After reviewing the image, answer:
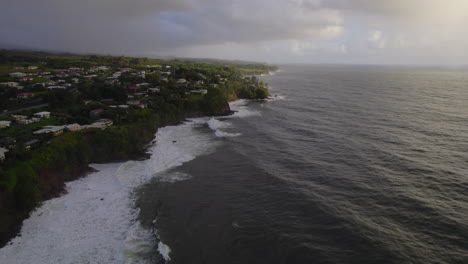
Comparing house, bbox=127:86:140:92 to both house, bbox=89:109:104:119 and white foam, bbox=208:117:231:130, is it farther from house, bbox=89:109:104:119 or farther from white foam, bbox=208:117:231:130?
white foam, bbox=208:117:231:130

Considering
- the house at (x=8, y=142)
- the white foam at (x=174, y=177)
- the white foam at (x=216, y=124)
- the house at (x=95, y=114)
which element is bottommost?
the white foam at (x=174, y=177)

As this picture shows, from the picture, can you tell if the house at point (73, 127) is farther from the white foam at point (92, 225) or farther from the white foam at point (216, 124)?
the white foam at point (216, 124)

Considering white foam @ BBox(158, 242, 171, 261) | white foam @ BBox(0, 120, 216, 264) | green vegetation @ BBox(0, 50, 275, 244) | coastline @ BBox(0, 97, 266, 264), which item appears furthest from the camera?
green vegetation @ BBox(0, 50, 275, 244)

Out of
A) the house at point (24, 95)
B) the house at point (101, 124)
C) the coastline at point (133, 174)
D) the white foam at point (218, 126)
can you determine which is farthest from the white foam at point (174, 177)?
the house at point (24, 95)

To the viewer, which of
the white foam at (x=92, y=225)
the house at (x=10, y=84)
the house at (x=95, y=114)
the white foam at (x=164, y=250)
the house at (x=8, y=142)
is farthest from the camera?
the house at (x=10, y=84)

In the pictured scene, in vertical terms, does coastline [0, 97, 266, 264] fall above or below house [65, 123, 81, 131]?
below

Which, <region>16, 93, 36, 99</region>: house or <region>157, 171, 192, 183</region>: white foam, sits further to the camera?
<region>16, 93, 36, 99</region>: house

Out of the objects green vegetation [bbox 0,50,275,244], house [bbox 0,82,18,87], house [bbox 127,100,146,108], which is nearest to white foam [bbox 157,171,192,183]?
green vegetation [bbox 0,50,275,244]

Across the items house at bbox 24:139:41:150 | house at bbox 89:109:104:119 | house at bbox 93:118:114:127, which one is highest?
house at bbox 89:109:104:119
